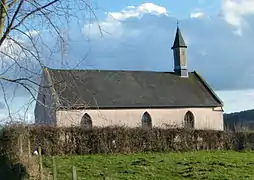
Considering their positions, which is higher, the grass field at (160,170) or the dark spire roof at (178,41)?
the dark spire roof at (178,41)

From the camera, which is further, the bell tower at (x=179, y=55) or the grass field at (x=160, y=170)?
the bell tower at (x=179, y=55)

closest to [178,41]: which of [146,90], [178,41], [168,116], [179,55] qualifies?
[178,41]

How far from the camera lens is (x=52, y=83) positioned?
8789mm

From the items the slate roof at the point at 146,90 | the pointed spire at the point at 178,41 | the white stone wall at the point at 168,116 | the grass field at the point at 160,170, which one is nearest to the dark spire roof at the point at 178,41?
the pointed spire at the point at 178,41

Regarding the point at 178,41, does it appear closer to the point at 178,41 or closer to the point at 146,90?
the point at 178,41

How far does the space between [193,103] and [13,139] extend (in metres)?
31.8

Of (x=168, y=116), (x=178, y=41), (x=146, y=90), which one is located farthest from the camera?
(x=178, y=41)

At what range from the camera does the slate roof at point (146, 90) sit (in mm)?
47562

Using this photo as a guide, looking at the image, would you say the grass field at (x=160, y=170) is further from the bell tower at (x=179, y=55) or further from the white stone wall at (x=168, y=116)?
the bell tower at (x=179, y=55)

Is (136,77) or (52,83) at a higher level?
(136,77)

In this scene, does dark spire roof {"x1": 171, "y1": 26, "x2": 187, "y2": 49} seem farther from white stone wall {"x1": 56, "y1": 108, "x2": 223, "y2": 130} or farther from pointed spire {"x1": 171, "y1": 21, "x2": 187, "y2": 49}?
white stone wall {"x1": 56, "y1": 108, "x2": 223, "y2": 130}

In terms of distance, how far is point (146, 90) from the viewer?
5088 cm

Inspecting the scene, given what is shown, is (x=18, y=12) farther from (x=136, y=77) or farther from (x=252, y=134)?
(x=136, y=77)

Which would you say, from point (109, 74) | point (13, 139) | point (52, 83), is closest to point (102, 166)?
point (13, 139)
